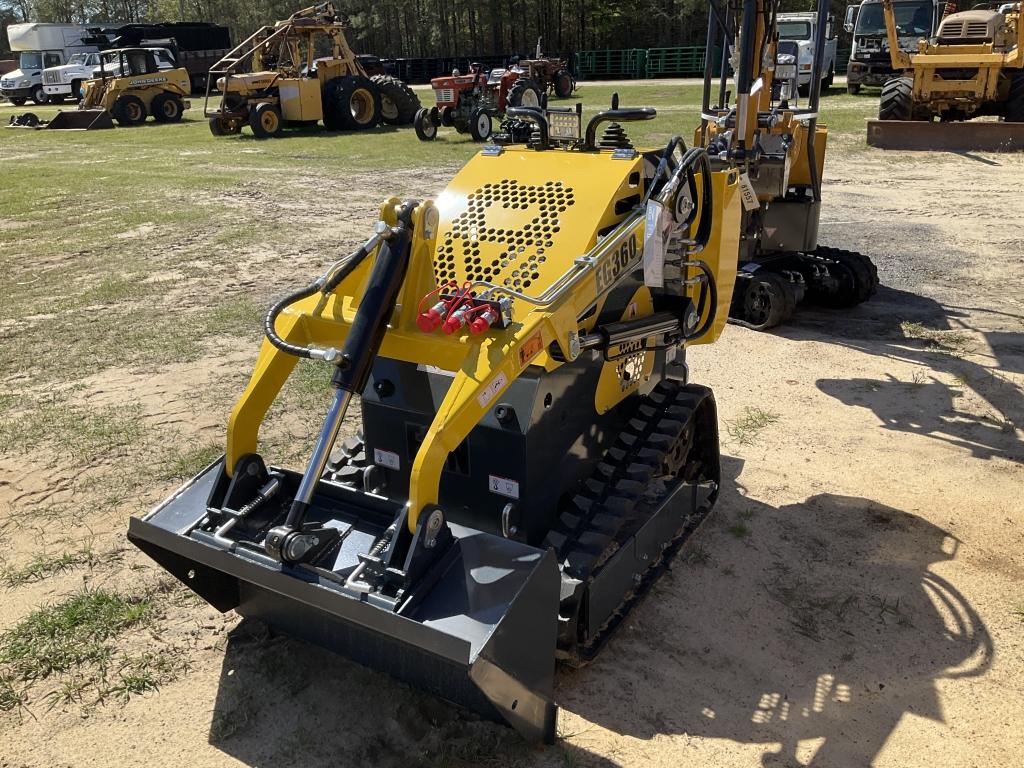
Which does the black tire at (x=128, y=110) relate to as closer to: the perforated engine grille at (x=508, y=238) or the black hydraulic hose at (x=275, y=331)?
the perforated engine grille at (x=508, y=238)

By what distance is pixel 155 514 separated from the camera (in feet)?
10.7

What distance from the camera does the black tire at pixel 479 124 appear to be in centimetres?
1923

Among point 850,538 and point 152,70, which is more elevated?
point 152,70

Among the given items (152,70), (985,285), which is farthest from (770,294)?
(152,70)

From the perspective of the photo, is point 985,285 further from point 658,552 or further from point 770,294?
point 658,552

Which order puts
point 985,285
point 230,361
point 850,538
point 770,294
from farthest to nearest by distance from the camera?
point 985,285
point 770,294
point 230,361
point 850,538

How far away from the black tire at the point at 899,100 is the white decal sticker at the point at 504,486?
1691 centimetres

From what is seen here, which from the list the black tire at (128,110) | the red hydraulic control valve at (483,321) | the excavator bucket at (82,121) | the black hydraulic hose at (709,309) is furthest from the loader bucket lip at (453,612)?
the black tire at (128,110)

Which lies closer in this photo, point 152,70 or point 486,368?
point 486,368

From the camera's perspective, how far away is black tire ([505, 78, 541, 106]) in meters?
20.5

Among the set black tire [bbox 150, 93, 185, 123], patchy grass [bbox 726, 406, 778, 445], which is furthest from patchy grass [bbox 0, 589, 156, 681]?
black tire [bbox 150, 93, 185, 123]

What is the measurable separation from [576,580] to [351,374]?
1120 millimetres

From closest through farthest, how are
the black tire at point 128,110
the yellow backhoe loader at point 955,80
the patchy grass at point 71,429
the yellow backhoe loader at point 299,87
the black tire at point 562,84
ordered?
the patchy grass at point 71,429, the yellow backhoe loader at point 955,80, the yellow backhoe loader at point 299,87, the black tire at point 128,110, the black tire at point 562,84

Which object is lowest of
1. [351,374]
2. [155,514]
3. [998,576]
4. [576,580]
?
[998,576]
